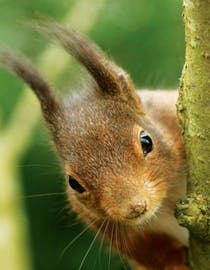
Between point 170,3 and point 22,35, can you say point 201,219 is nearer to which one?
point 22,35

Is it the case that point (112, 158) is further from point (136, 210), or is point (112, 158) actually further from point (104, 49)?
point (104, 49)

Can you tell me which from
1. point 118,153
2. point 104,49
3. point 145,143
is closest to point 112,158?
point 118,153

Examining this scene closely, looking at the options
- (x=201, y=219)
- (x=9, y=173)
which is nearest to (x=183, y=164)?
(x=201, y=219)

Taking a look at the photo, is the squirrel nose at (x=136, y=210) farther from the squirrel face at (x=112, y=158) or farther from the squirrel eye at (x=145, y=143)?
the squirrel eye at (x=145, y=143)


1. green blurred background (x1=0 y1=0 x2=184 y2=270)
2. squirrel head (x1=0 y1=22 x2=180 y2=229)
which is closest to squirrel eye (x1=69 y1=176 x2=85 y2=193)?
squirrel head (x1=0 y1=22 x2=180 y2=229)

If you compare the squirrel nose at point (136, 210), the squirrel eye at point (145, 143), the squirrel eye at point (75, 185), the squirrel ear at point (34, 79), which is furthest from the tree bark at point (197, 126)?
the squirrel ear at point (34, 79)

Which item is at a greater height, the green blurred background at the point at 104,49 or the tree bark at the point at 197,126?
the green blurred background at the point at 104,49
